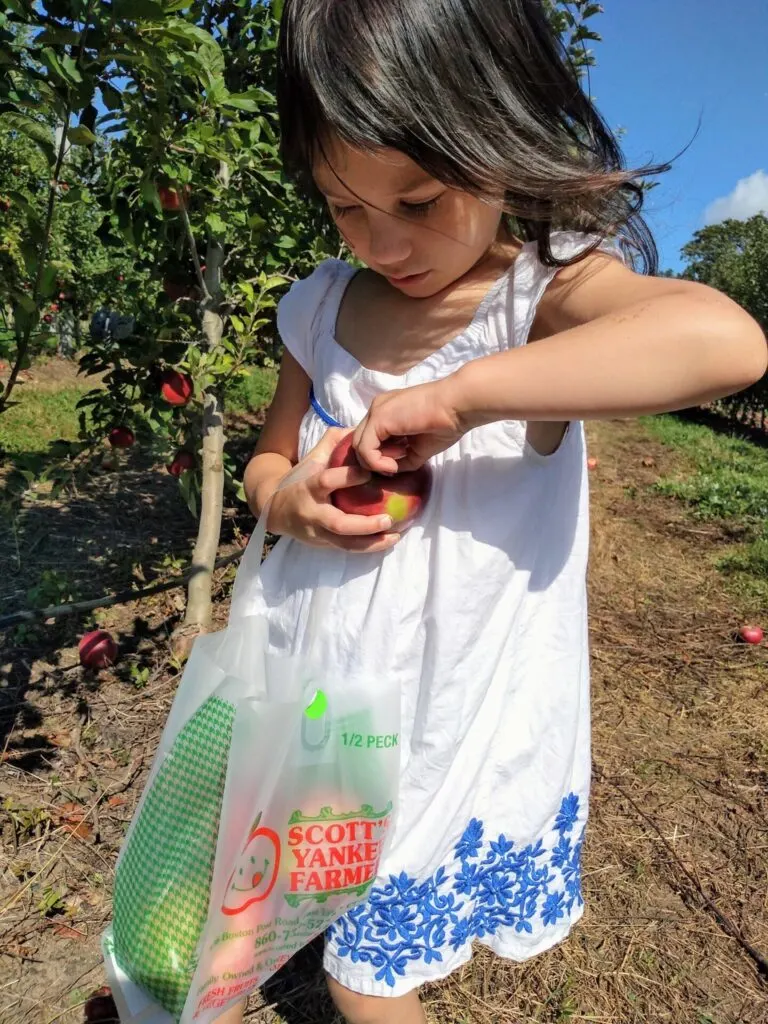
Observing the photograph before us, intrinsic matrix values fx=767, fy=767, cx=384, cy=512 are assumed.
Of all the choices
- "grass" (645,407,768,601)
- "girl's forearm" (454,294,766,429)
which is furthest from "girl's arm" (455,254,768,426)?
"grass" (645,407,768,601)

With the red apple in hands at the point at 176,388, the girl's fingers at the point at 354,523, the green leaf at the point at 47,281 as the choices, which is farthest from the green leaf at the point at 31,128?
the red apple in hands at the point at 176,388

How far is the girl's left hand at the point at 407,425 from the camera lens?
0.78m

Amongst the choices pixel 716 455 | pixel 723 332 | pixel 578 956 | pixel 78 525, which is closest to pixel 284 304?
pixel 723 332

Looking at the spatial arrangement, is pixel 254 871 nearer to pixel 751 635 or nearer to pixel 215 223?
pixel 215 223

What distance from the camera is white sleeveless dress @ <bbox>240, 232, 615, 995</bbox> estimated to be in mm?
918

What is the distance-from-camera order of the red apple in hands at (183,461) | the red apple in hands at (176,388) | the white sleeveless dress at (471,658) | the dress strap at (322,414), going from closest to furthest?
the white sleeveless dress at (471,658) < the dress strap at (322,414) < the red apple in hands at (176,388) < the red apple in hands at (183,461)

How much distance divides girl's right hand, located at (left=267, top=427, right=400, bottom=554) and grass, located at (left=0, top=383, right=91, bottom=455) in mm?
4008

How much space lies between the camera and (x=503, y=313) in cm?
92

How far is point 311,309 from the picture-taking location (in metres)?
1.13

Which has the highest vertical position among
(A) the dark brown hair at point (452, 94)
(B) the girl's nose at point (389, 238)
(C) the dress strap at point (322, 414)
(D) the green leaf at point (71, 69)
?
(D) the green leaf at point (71, 69)

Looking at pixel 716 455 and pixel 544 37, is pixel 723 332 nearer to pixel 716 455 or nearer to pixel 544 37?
pixel 544 37

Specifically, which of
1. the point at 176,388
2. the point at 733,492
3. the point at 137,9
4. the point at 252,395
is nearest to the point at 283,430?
the point at 137,9

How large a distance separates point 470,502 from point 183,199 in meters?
1.59

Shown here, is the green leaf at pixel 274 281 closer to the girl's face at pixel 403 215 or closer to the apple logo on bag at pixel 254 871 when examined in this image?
the girl's face at pixel 403 215
